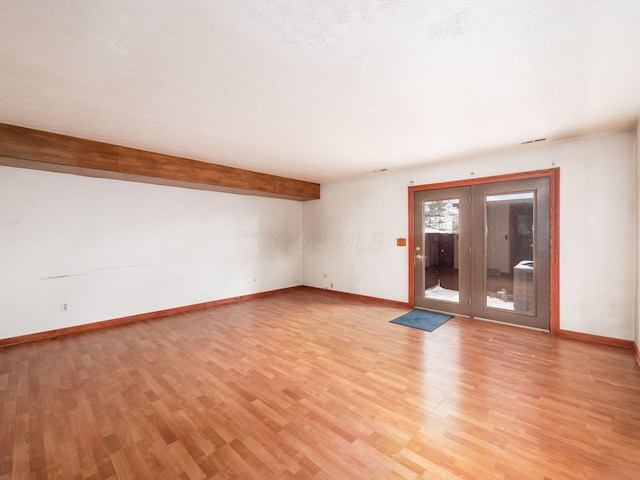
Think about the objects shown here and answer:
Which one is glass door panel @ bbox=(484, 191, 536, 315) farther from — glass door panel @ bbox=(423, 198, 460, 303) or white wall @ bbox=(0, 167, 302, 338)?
white wall @ bbox=(0, 167, 302, 338)

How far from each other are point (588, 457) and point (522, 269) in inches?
111

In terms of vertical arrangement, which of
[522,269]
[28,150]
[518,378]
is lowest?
[518,378]

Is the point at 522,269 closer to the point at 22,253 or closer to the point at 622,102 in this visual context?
the point at 622,102

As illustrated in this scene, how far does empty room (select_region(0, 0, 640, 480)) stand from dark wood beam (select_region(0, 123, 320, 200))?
0.03 metres

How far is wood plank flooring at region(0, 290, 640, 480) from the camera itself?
66.6 inches

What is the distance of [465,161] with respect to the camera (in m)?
4.56

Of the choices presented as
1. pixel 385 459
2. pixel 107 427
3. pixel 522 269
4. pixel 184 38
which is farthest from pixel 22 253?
pixel 522 269

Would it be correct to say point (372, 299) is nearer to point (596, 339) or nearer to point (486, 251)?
point (486, 251)

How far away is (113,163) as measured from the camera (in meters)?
3.73

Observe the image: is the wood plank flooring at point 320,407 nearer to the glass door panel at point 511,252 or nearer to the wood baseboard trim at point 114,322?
the wood baseboard trim at point 114,322

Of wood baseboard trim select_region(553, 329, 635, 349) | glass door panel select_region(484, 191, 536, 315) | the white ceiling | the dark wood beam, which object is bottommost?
wood baseboard trim select_region(553, 329, 635, 349)

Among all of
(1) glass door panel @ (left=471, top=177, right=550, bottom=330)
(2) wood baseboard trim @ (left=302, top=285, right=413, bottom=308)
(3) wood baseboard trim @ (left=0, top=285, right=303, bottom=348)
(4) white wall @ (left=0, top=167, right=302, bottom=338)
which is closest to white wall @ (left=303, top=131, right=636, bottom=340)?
(1) glass door panel @ (left=471, top=177, right=550, bottom=330)

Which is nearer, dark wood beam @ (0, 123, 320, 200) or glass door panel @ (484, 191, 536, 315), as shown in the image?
dark wood beam @ (0, 123, 320, 200)

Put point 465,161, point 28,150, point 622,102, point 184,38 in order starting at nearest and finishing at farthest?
point 184,38
point 622,102
point 28,150
point 465,161
